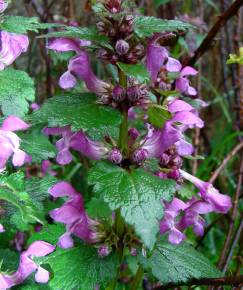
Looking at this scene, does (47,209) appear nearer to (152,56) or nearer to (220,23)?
(152,56)

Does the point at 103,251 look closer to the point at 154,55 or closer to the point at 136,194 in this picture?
the point at 136,194

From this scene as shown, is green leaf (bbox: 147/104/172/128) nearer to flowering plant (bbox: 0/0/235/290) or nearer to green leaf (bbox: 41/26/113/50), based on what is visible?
flowering plant (bbox: 0/0/235/290)

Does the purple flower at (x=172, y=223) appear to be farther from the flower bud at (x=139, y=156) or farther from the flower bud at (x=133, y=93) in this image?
the flower bud at (x=133, y=93)

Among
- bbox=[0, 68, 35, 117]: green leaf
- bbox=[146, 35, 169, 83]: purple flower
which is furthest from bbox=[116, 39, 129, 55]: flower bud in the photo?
bbox=[0, 68, 35, 117]: green leaf

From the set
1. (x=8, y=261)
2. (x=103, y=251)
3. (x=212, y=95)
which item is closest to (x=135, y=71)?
(x=103, y=251)

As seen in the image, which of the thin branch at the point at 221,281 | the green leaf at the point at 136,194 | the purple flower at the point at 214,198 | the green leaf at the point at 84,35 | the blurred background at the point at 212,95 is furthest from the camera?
the blurred background at the point at 212,95

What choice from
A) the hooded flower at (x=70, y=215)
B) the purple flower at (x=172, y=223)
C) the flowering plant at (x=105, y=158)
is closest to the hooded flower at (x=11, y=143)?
the flowering plant at (x=105, y=158)

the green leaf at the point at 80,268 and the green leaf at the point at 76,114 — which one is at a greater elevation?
the green leaf at the point at 76,114
